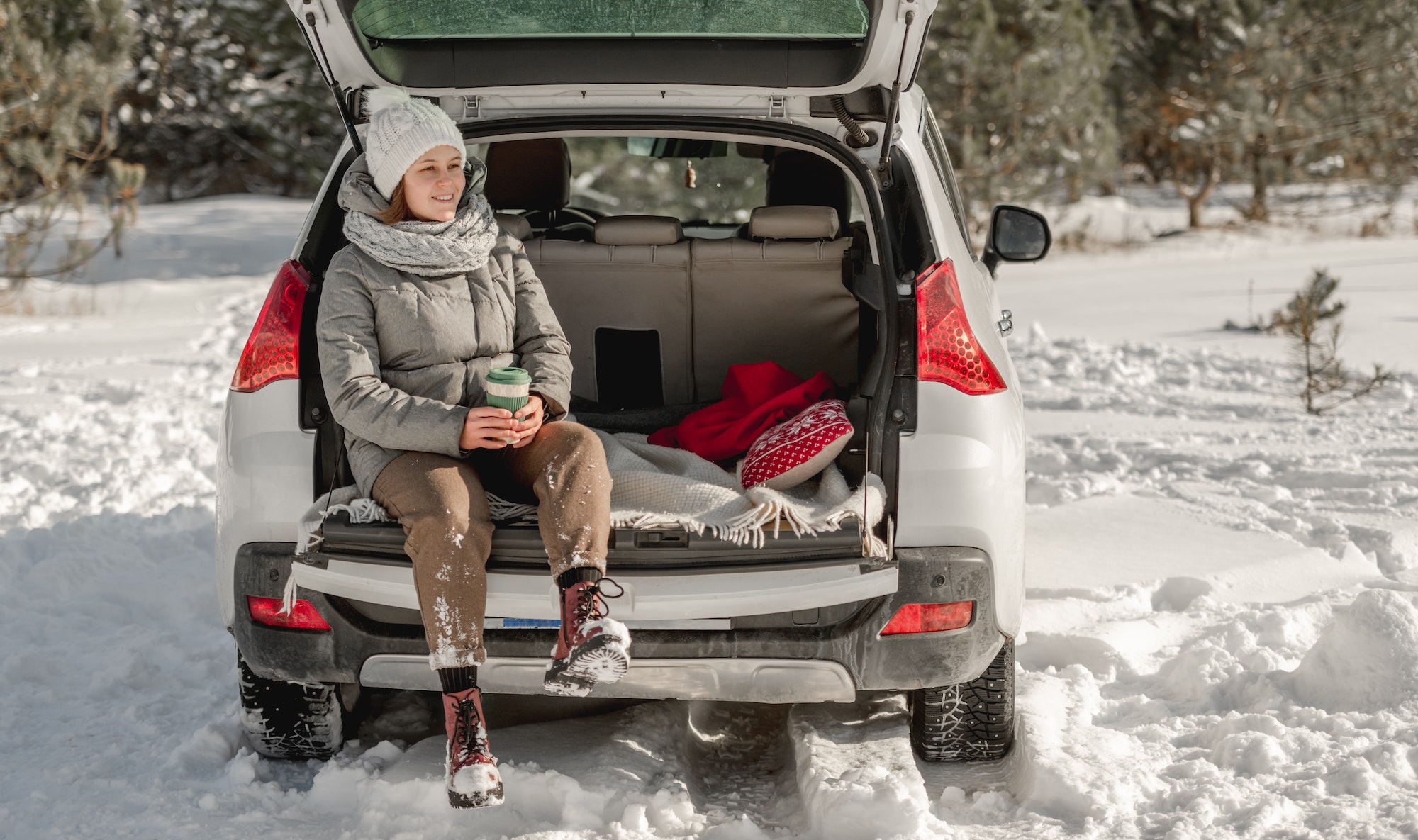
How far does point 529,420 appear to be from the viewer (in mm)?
2885

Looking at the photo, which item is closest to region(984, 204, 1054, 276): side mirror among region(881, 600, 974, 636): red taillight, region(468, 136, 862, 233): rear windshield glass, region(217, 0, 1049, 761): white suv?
region(217, 0, 1049, 761): white suv

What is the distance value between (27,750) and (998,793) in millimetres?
2323

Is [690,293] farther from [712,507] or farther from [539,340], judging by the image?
[712,507]

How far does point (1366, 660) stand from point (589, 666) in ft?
6.28

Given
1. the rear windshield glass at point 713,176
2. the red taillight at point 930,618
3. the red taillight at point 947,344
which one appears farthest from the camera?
the rear windshield glass at point 713,176

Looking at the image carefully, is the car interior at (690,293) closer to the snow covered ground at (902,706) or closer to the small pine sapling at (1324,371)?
the snow covered ground at (902,706)

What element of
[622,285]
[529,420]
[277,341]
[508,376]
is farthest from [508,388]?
[622,285]

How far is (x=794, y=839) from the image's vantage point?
8.64 ft

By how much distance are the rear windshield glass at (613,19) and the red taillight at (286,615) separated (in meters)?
1.42

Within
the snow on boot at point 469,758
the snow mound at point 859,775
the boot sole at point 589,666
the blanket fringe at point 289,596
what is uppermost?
the blanket fringe at point 289,596

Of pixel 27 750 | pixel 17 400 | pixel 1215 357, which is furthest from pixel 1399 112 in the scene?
pixel 27 750

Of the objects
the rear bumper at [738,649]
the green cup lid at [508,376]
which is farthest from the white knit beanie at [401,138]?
the rear bumper at [738,649]

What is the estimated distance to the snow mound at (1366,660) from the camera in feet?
9.92

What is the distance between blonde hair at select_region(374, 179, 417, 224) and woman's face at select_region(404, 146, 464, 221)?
0.04ft
